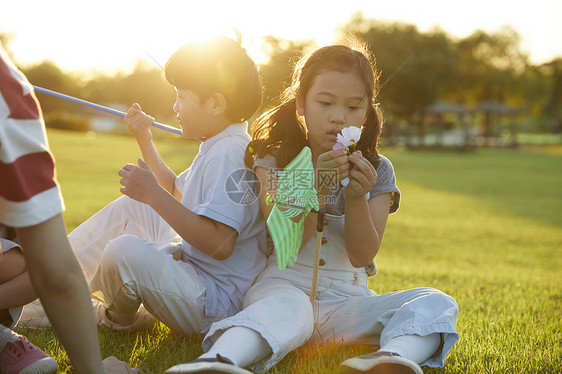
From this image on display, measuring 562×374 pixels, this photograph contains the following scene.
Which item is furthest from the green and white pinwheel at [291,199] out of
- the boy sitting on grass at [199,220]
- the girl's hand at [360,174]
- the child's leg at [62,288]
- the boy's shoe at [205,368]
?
the child's leg at [62,288]

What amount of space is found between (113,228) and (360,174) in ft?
3.97

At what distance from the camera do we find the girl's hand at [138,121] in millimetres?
2396

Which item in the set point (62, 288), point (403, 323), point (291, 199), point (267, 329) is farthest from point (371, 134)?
point (62, 288)

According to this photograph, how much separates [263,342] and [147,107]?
156 feet

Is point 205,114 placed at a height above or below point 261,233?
above

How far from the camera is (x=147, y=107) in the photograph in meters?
47.6

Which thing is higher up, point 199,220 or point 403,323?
point 199,220

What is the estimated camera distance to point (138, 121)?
243 cm

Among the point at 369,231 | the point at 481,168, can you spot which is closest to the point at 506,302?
the point at 369,231

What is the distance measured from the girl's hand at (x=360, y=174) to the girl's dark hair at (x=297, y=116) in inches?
13.9

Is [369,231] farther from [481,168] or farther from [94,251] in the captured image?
[481,168]

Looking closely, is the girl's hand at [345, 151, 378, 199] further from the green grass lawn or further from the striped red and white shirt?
the striped red and white shirt

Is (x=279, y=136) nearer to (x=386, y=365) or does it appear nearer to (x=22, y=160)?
(x=386, y=365)

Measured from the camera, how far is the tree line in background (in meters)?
32.4
